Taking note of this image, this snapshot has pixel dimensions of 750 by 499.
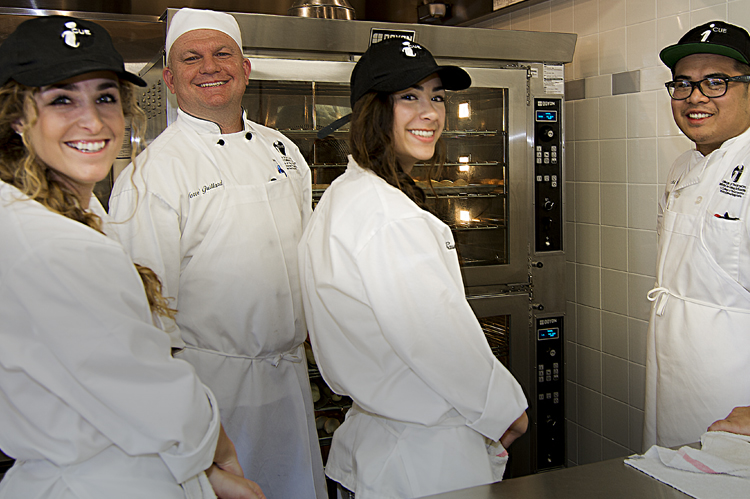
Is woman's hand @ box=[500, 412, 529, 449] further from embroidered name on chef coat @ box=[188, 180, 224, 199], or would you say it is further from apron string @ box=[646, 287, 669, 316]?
embroidered name on chef coat @ box=[188, 180, 224, 199]

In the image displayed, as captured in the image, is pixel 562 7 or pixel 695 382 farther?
pixel 562 7

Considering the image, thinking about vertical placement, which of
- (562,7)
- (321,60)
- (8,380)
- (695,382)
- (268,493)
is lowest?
(268,493)

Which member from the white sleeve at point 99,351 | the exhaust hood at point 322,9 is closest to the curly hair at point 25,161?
the white sleeve at point 99,351

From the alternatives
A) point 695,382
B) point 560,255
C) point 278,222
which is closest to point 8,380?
point 278,222

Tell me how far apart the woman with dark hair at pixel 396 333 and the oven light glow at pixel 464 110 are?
1.45 m

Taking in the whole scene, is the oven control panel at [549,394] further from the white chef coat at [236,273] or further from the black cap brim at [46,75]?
the black cap brim at [46,75]

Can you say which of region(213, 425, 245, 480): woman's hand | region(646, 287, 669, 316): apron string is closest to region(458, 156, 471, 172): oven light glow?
region(646, 287, 669, 316): apron string

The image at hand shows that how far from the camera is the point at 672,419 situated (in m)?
2.08

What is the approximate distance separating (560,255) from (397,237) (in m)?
1.87

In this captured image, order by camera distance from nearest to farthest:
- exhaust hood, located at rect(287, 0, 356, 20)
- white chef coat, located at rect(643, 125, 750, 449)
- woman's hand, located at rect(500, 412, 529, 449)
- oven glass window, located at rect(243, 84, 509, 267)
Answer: woman's hand, located at rect(500, 412, 529, 449)
white chef coat, located at rect(643, 125, 750, 449)
oven glass window, located at rect(243, 84, 509, 267)
exhaust hood, located at rect(287, 0, 356, 20)

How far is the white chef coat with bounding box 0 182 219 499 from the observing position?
977 mm

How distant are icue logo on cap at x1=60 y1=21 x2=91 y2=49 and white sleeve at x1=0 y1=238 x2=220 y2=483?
0.35 m

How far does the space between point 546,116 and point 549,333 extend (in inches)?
41.8

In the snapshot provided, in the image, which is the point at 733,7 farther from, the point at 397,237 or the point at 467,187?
the point at 397,237
